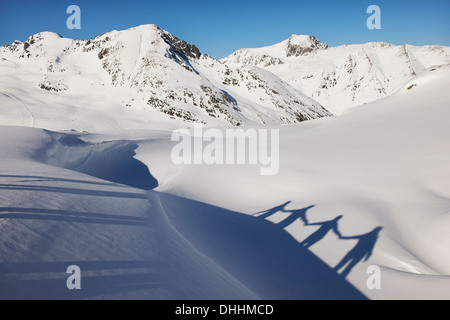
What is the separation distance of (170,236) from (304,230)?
3.15 m

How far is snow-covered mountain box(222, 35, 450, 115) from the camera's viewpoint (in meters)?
126

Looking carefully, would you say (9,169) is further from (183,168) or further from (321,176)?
(321,176)

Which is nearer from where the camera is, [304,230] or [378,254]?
[378,254]

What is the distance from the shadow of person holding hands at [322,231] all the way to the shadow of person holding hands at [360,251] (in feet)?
0.97

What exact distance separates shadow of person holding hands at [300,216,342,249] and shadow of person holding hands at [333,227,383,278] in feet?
0.97

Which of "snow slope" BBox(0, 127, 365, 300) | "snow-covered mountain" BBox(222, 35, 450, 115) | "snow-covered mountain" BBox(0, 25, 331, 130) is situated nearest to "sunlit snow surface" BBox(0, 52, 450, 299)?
"snow slope" BBox(0, 127, 365, 300)

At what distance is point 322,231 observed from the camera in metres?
5.27

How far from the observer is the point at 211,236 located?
15.3ft

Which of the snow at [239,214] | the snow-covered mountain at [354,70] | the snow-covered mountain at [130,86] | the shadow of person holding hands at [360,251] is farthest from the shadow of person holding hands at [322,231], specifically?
the snow-covered mountain at [354,70]

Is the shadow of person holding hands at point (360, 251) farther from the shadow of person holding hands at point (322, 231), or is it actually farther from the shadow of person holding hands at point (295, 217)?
the shadow of person holding hands at point (295, 217)
